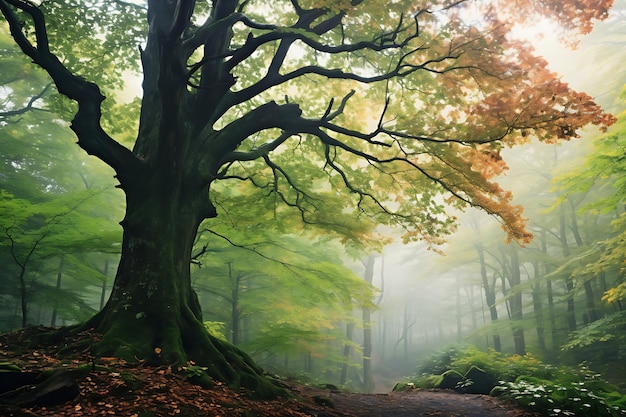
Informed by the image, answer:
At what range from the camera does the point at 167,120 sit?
17.9 ft

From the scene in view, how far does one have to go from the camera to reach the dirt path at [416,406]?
5758mm

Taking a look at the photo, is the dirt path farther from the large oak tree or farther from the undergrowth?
the large oak tree

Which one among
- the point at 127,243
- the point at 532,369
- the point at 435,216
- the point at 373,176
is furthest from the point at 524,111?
the point at 532,369

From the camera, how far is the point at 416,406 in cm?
675

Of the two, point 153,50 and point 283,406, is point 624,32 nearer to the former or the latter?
point 153,50

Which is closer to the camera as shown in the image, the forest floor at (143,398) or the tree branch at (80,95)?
the forest floor at (143,398)

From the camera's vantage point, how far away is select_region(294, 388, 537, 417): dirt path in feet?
18.9

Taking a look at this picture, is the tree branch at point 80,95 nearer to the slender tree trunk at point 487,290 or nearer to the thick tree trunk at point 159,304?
the thick tree trunk at point 159,304

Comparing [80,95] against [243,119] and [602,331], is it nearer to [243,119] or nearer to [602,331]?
[243,119]

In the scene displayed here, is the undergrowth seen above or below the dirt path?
above

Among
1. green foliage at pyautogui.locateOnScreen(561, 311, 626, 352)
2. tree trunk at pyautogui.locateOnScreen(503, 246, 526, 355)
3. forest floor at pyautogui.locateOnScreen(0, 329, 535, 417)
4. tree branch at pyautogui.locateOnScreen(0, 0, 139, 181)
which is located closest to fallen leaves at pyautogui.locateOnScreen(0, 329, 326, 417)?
forest floor at pyautogui.locateOnScreen(0, 329, 535, 417)

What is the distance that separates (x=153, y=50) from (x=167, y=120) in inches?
74.0

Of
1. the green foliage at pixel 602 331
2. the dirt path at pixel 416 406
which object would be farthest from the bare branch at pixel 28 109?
the green foliage at pixel 602 331

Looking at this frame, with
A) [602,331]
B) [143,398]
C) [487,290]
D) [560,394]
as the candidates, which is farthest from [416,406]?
[487,290]
